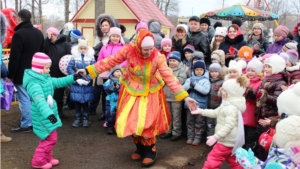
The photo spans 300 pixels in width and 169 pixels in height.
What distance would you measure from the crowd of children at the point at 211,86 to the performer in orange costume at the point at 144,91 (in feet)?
1.92

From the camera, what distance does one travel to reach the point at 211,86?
546 cm

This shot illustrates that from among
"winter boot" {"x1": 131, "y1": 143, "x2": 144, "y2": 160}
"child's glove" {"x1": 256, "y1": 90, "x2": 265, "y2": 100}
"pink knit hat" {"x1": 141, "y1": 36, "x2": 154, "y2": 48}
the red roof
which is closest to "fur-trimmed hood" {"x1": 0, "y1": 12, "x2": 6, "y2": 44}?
"pink knit hat" {"x1": 141, "y1": 36, "x2": 154, "y2": 48}

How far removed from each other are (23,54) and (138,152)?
2734 millimetres

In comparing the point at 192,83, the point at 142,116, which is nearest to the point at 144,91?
the point at 142,116

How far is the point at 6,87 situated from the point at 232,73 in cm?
386

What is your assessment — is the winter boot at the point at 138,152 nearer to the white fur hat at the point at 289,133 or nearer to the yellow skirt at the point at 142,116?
the yellow skirt at the point at 142,116

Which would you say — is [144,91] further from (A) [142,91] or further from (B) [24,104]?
(B) [24,104]

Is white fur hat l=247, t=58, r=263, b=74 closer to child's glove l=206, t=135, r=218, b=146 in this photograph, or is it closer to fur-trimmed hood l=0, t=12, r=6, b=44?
child's glove l=206, t=135, r=218, b=146

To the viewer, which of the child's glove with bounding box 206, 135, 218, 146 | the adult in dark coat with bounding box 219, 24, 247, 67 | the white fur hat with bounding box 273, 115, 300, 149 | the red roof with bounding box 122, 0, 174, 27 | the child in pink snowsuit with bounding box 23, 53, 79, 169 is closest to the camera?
the white fur hat with bounding box 273, 115, 300, 149

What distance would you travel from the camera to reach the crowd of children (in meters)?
3.92

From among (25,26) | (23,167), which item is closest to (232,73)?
(23,167)

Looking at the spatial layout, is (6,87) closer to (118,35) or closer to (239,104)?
(118,35)

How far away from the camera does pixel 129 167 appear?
4.54m

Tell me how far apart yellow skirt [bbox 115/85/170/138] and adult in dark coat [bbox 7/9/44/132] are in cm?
224
